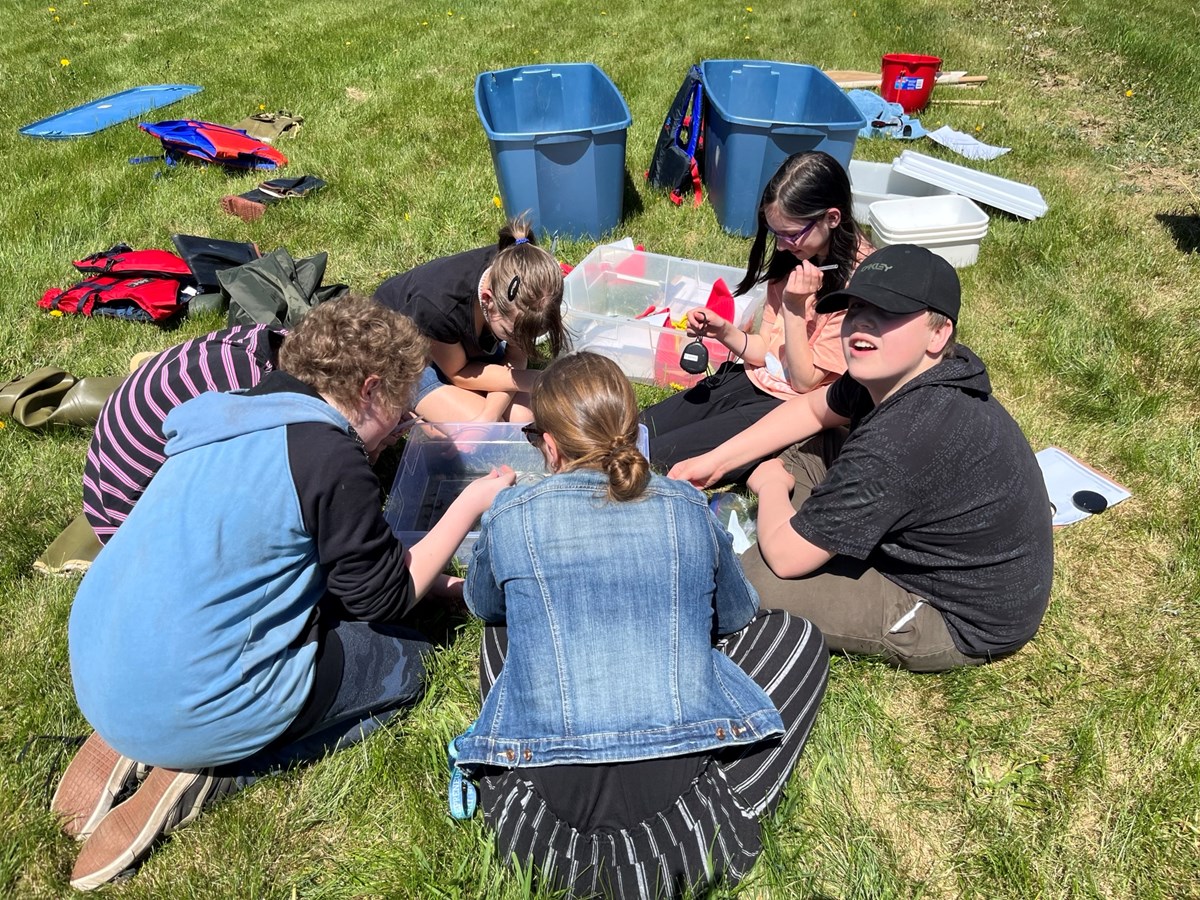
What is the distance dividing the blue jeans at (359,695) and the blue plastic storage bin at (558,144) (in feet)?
9.42

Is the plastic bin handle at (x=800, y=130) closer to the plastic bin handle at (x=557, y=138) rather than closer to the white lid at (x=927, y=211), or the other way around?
the white lid at (x=927, y=211)

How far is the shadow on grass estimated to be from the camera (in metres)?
4.37

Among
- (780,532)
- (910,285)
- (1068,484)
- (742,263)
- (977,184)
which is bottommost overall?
(1068,484)

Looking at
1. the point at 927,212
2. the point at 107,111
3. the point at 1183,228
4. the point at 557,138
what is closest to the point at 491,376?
the point at 557,138

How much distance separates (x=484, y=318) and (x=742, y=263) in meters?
1.92

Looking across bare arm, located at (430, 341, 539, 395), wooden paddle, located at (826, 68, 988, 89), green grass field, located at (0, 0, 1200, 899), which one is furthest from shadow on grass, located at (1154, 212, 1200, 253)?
bare arm, located at (430, 341, 539, 395)

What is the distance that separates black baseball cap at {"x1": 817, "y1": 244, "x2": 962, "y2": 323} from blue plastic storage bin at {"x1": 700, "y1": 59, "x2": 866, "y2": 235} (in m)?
2.10

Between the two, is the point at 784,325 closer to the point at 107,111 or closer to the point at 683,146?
the point at 683,146

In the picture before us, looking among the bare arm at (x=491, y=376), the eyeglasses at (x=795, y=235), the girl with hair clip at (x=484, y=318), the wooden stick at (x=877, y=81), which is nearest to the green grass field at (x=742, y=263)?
the wooden stick at (x=877, y=81)

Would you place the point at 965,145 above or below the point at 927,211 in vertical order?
below

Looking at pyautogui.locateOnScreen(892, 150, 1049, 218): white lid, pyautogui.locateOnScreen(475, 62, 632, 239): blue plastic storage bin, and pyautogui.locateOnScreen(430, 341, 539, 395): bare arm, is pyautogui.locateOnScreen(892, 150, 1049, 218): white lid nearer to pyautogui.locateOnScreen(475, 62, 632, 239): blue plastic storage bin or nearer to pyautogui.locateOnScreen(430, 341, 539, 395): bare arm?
pyautogui.locateOnScreen(475, 62, 632, 239): blue plastic storage bin

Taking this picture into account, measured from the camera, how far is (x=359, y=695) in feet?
Result: 6.66

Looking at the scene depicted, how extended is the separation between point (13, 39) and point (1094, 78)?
1111 centimetres

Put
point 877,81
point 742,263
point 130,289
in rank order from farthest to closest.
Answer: point 877,81, point 742,263, point 130,289
